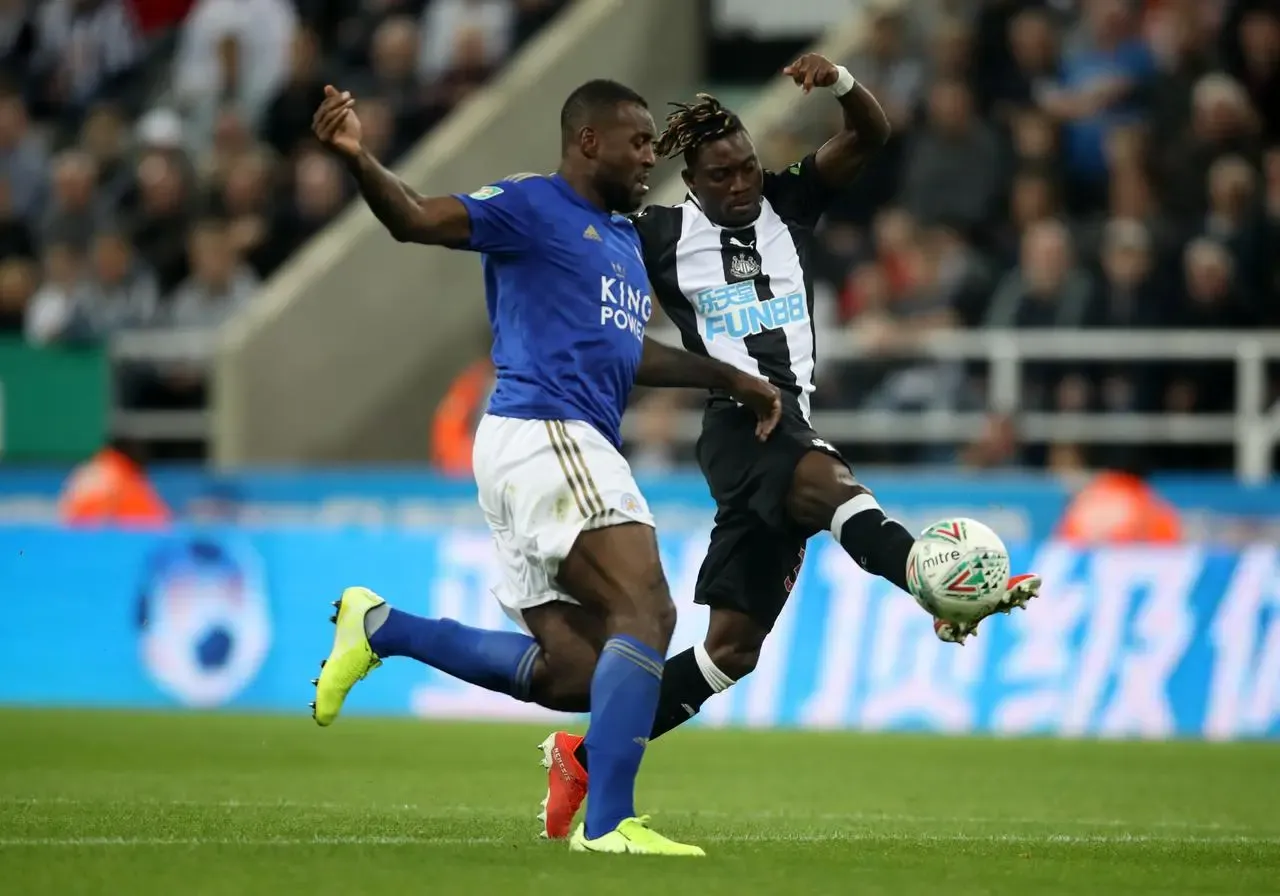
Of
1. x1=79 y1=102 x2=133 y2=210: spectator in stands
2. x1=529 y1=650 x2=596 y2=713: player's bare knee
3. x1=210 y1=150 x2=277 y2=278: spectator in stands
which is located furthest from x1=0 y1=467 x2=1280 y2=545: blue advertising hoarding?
x1=529 y1=650 x2=596 y2=713: player's bare knee

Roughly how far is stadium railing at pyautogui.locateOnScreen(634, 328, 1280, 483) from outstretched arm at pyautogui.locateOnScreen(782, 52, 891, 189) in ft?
22.3

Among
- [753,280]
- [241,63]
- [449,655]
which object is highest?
[241,63]

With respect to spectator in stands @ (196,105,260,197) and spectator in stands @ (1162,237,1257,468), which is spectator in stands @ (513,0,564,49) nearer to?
spectator in stands @ (196,105,260,197)

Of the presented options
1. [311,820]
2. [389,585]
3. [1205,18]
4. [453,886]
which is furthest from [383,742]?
[1205,18]

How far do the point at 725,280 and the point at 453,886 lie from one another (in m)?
3.14

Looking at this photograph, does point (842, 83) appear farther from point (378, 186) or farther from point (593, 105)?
point (378, 186)

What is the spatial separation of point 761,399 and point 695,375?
0.88 ft

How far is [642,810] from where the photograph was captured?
820 centimetres

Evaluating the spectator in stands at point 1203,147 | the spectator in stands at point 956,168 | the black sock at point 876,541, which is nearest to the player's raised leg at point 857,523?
the black sock at point 876,541

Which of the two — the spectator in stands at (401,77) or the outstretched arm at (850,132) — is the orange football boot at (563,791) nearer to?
the outstretched arm at (850,132)

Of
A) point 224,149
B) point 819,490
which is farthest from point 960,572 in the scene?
point 224,149

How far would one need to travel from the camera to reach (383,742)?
11484 mm

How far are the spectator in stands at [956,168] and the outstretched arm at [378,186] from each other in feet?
32.3

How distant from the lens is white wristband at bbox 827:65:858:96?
24.8 ft
